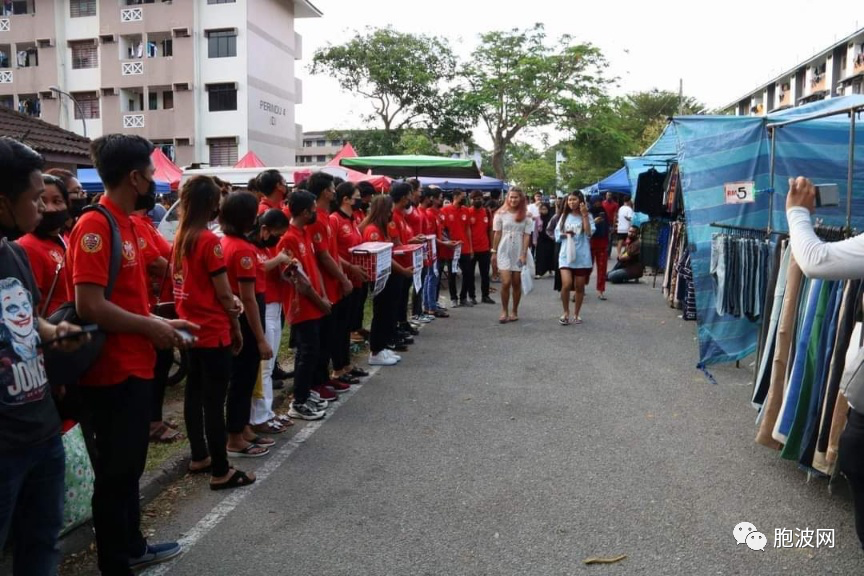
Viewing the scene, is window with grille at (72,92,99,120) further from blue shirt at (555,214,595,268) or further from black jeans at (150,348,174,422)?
black jeans at (150,348,174,422)

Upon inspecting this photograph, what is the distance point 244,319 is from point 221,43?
1358 inches

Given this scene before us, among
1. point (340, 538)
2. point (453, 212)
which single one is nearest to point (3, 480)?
point (340, 538)

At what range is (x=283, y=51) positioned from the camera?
39.8m

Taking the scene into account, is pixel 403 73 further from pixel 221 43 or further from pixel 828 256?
pixel 828 256

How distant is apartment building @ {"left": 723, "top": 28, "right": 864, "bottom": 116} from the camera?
158ft

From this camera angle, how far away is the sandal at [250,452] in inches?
196

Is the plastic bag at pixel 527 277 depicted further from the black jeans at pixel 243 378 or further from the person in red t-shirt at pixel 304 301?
the black jeans at pixel 243 378

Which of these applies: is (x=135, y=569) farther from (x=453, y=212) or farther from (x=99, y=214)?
(x=453, y=212)

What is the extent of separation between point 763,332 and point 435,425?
2494mm

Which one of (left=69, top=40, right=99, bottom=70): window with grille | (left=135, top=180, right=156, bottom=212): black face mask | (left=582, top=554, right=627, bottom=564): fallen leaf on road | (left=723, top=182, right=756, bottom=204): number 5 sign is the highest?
(left=69, top=40, right=99, bottom=70): window with grille

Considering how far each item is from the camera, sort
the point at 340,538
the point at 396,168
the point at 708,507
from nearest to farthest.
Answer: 1. the point at 340,538
2. the point at 708,507
3. the point at 396,168

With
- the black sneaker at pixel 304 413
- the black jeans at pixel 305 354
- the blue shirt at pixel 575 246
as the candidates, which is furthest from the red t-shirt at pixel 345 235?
the blue shirt at pixel 575 246

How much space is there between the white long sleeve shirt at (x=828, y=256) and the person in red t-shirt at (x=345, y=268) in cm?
425

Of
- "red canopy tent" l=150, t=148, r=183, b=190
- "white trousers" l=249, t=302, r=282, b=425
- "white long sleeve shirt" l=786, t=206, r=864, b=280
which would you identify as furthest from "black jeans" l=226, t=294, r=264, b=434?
"red canopy tent" l=150, t=148, r=183, b=190
